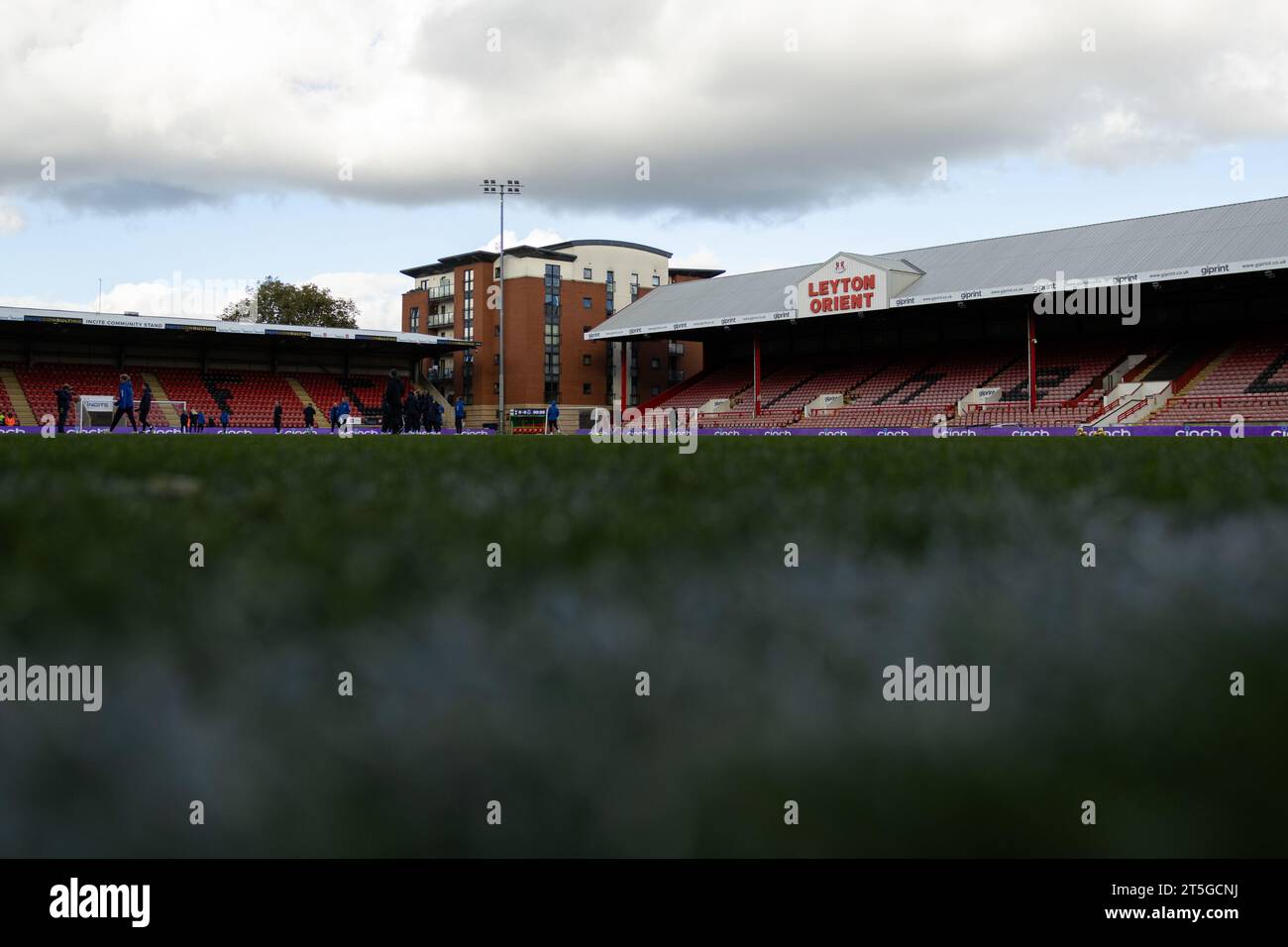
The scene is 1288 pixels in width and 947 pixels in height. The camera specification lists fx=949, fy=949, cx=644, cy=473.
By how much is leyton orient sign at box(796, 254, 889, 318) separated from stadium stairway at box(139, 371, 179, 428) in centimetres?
2898

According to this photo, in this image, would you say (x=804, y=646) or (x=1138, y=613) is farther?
(x=1138, y=613)

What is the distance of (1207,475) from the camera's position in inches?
162

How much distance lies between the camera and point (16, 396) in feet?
138

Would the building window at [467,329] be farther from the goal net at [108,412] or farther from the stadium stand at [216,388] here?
the goal net at [108,412]

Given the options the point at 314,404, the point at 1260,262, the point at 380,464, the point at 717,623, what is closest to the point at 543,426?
the point at 314,404

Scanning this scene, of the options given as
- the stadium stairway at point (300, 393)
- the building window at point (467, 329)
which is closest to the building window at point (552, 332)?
the building window at point (467, 329)

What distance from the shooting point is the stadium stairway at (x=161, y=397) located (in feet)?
145

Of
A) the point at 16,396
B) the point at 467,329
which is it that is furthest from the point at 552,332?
the point at 16,396

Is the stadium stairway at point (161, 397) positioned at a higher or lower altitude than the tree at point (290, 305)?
lower

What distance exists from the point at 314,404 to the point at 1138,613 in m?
51.6

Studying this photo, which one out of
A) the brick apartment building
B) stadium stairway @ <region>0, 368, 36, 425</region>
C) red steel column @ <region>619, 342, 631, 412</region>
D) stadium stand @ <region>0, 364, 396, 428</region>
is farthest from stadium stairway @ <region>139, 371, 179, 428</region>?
red steel column @ <region>619, 342, 631, 412</region>

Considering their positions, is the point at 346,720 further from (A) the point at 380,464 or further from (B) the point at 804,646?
(A) the point at 380,464

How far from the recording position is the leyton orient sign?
38.1 m

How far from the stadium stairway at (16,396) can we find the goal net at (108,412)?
2.06m
